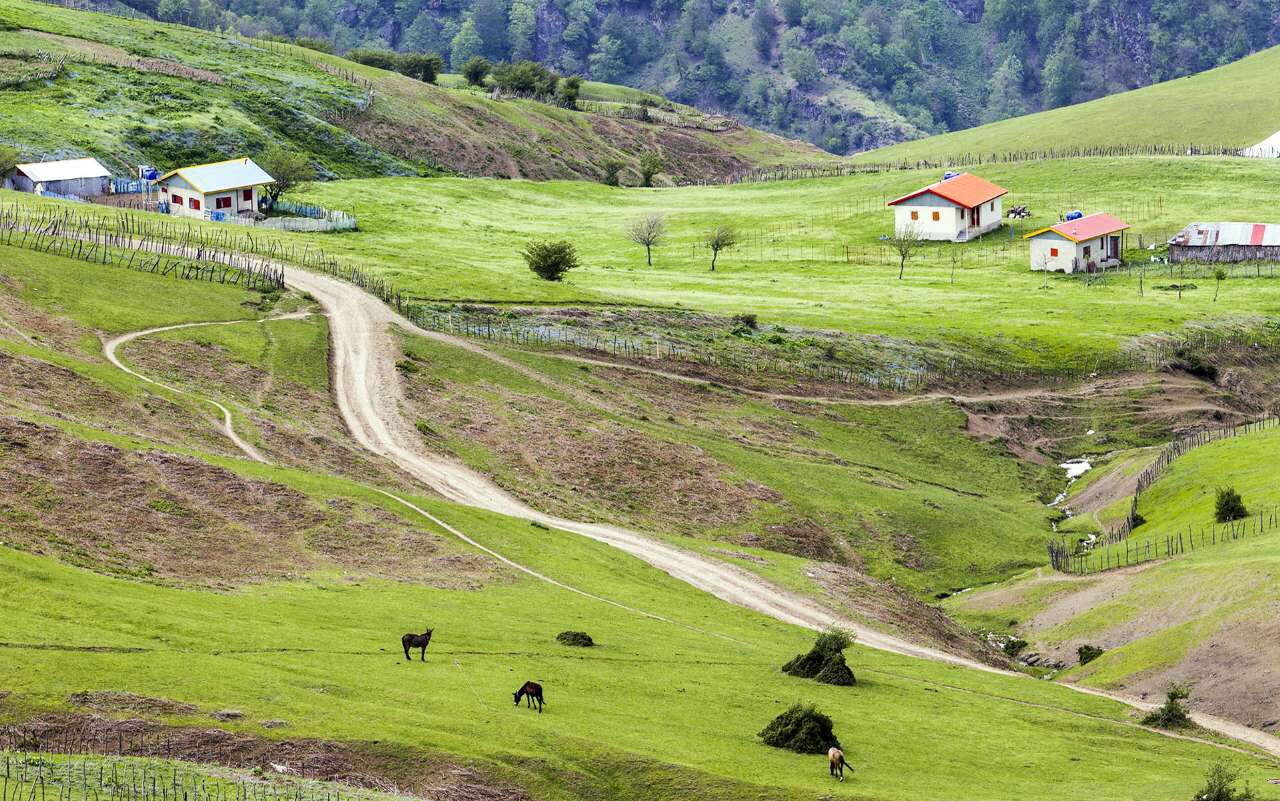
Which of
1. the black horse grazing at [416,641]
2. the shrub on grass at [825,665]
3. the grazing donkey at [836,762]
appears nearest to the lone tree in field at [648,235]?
the shrub on grass at [825,665]

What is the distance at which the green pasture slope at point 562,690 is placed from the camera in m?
45.8

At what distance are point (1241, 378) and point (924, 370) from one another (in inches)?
1136

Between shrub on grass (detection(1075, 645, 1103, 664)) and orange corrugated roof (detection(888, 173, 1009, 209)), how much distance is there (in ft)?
385

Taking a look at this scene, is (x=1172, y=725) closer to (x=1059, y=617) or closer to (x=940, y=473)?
(x=1059, y=617)

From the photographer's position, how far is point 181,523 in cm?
6669

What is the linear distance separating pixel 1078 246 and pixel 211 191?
91219mm

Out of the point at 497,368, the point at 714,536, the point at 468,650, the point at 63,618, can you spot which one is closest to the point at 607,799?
the point at 468,650

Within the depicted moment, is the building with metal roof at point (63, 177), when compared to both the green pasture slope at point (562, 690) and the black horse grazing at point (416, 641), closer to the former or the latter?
the green pasture slope at point (562, 690)

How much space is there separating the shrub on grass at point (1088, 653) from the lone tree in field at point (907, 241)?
4092 inches

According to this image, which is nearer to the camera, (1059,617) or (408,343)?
(1059,617)

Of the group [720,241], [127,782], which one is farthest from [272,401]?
[720,241]

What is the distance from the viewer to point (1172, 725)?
59.7 m

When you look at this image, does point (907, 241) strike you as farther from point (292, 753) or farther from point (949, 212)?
point (292, 753)

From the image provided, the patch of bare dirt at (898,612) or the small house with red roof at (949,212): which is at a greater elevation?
the small house with red roof at (949,212)
